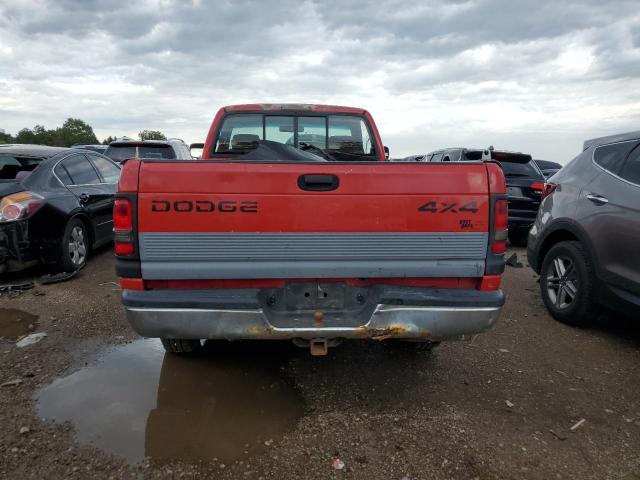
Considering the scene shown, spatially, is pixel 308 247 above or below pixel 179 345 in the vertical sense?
above

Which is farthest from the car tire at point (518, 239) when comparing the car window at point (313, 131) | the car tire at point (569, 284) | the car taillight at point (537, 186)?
the car window at point (313, 131)

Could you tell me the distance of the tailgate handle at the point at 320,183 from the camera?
2.47 metres

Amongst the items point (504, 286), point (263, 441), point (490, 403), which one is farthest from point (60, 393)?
point (504, 286)

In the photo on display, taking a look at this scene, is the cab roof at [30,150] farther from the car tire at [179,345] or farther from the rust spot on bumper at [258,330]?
the rust spot on bumper at [258,330]

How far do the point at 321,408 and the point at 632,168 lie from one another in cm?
327

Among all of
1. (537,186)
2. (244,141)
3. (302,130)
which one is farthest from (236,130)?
(537,186)

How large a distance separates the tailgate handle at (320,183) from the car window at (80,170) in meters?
4.59

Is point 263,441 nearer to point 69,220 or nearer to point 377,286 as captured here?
point 377,286

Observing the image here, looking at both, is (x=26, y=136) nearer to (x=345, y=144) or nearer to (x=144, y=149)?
(x=144, y=149)

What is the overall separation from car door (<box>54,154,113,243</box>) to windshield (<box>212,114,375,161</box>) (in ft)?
7.97

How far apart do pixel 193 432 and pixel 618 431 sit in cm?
248

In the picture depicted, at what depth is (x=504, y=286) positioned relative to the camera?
558cm

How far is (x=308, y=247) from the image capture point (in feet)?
8.17

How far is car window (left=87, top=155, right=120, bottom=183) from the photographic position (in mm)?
6543
